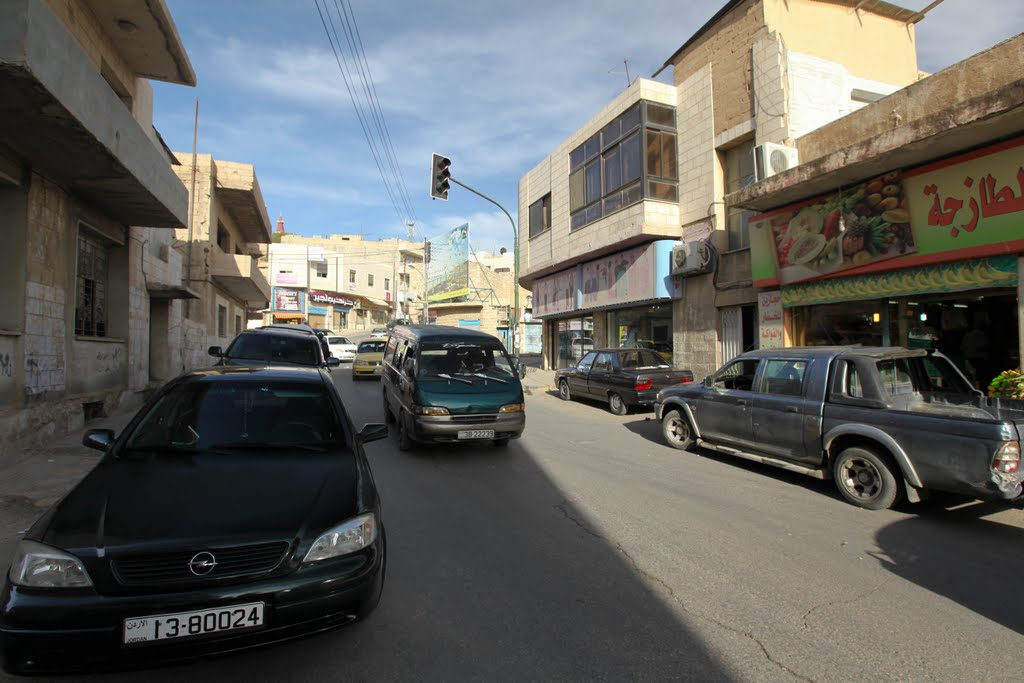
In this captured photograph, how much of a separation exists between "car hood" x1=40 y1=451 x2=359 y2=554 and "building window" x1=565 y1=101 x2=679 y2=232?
13931mm

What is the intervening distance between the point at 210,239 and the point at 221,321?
6.80 m

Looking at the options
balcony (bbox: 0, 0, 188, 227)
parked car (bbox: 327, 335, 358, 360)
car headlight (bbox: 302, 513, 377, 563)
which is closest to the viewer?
car headlight (bbox: 302, 513, 377, 563)

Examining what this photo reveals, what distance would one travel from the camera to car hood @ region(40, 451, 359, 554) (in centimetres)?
245


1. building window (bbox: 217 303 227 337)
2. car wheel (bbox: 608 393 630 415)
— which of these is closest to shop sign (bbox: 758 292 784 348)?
car wheel (bbox: 608 393 630 415)

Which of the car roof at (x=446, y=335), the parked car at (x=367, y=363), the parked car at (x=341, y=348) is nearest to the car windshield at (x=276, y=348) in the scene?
the car roof at (x=446, y=335)

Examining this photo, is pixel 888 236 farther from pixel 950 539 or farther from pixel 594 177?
pixel 594 177

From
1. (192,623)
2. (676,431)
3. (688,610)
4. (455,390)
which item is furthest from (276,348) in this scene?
(688,610)

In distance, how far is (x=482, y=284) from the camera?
49.9m

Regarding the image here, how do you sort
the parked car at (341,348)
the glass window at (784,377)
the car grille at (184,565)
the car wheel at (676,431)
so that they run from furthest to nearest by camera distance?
the parked car at (341,348), the car wheel at (676,431), the glass window at (784,377), the car grille at (184,565)

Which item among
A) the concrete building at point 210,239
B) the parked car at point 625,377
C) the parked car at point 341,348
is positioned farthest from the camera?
the parked car at point 341,348

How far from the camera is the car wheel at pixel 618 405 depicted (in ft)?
40.2

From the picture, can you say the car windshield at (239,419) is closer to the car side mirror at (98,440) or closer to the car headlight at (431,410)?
the car side mirror at (98,440)

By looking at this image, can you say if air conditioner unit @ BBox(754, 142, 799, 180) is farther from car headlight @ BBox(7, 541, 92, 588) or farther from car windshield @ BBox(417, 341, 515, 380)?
car headlight @ BBox(7, 541, 92, 588)

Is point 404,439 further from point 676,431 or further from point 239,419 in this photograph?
point 676,431
